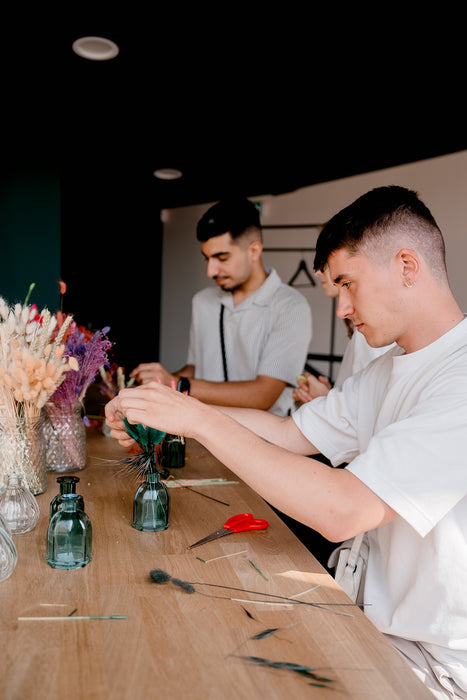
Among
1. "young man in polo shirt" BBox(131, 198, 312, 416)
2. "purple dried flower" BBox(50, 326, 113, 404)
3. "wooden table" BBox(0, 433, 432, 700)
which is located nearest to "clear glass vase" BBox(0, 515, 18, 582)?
"wooden table" BBox(0, 433, 432, 700)

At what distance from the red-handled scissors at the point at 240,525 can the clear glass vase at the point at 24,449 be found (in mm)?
512

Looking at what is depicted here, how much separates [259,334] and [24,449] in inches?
58.0

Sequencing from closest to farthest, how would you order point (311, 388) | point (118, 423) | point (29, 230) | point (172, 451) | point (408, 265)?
point (408, 265)
point (118, 423)
point (172, 451)
point (311, 388)
point (29, 230)

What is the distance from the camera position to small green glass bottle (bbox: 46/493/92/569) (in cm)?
114

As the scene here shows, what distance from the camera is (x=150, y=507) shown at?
1.34 m

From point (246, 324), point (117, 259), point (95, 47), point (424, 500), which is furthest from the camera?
point (117, 259)

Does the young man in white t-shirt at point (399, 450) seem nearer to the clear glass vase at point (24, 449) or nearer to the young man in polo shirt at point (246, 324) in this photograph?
the clear glass vase at point (24, 449)

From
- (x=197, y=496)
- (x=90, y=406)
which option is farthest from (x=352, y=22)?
(x=197, y=496)

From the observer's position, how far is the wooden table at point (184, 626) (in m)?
0.82

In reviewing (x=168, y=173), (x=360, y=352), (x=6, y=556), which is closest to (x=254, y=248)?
(x=360, y=352)

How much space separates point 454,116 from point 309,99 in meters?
1.01

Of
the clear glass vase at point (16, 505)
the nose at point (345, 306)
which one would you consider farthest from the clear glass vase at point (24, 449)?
the nose at point (345, 306)

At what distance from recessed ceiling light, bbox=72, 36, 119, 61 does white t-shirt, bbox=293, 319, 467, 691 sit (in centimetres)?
284

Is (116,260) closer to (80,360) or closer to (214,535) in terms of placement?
(80,360)
